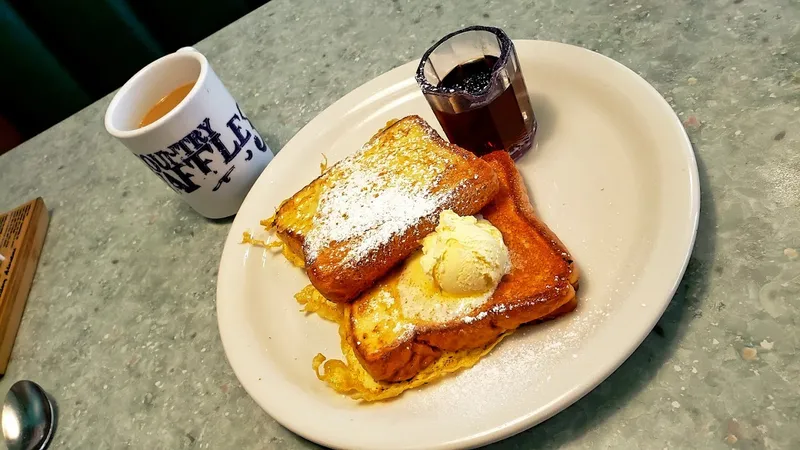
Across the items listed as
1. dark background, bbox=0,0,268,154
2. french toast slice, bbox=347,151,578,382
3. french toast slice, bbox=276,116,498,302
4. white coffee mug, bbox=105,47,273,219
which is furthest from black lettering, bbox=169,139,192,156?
dark background, bbox=0,0,268,154

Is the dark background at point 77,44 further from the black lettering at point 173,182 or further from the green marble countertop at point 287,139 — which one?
the black lettering at point 173,182

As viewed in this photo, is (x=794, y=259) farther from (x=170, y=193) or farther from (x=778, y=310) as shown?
(x=170, y=193)

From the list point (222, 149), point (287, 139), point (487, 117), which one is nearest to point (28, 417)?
point (222, 149)

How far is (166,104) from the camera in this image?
1.42 metres

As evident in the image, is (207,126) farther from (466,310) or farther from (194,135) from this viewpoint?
(466,310)

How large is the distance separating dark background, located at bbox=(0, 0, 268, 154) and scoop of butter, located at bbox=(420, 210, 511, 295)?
1.86 m

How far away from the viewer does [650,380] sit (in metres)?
0.91

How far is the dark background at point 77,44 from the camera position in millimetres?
2369

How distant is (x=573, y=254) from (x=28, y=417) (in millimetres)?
1157

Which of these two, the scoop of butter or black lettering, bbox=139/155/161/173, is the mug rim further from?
the scoop of butter

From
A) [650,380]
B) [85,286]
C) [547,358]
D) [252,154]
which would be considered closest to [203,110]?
[252,154]

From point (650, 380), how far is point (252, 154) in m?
0.99

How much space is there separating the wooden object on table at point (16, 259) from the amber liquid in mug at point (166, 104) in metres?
0.54

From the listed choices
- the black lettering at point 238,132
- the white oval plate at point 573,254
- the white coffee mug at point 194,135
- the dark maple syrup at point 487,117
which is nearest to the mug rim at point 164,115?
the white coffee mug at point 194,135
